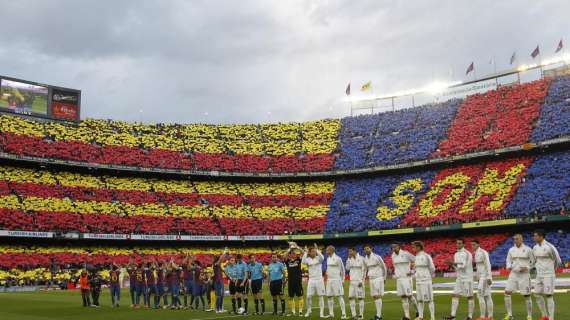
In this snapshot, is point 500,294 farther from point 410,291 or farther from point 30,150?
point 30,150

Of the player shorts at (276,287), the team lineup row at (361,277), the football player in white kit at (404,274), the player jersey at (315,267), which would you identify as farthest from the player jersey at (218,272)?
the football player in white kit at (404,274)

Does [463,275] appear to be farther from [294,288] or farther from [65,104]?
[65,104]

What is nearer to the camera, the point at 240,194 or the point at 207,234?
the point at 207,234

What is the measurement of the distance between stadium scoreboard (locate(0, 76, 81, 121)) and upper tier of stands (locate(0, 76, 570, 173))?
4.88m

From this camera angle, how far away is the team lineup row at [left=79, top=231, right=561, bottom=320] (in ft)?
56.3

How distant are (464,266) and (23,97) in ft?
176

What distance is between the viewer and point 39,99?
60.0m

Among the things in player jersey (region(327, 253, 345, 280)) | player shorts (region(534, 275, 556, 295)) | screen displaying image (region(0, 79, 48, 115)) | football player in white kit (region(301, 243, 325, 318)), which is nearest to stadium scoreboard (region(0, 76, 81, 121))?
screen displaying image (region(0, 79, 48, 115))

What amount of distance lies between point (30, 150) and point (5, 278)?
18066 mm

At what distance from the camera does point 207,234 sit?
212 feet

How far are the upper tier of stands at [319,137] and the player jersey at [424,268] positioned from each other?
46.2 m

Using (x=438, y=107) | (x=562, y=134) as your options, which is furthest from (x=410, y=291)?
(x=438, y=107)

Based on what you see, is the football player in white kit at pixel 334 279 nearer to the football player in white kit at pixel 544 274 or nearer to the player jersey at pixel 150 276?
the football player in white kit at pixel 544 274

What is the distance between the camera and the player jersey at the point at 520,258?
17.3 m
